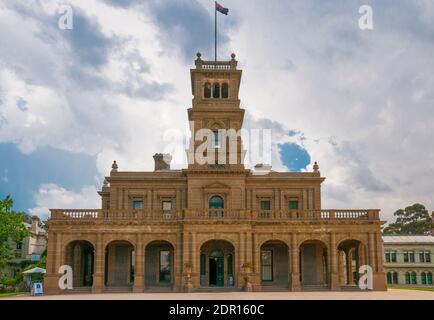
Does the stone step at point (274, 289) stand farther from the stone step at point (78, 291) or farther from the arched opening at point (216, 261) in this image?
the stone step at point (78, 291)

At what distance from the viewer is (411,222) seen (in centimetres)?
10594

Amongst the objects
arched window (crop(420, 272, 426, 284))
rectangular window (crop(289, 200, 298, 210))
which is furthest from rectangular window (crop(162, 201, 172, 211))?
arched window (crop(420, 272, 426, 284))

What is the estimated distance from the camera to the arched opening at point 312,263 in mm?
47500

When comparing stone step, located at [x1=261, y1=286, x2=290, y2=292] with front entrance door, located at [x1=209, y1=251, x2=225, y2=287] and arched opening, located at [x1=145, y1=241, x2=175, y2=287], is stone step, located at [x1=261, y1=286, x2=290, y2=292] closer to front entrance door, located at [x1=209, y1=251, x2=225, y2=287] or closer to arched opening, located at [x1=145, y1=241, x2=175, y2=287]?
front entrance door, located at [x1=209, y1=251, x2=225, y2=287]

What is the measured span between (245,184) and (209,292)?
11.8 meters

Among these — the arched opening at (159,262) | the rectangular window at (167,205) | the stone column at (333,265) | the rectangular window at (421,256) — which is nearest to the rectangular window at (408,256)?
the rectangular window at (421,256)

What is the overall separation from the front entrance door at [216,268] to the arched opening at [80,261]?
11182mm

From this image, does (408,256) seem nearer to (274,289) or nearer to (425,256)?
(425,256)

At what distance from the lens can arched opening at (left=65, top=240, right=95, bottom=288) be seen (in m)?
46.5

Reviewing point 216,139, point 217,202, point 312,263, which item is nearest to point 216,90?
point 216,139

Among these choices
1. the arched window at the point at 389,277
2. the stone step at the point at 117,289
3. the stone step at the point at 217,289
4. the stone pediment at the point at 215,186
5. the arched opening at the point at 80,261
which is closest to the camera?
the stone step at the point at 217,289

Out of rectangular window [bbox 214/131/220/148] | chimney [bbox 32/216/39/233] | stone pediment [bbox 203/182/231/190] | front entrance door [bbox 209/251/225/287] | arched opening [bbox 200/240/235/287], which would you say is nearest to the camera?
arched opening [bbox 200/240/235/287]

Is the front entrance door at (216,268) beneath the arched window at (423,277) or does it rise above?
above
